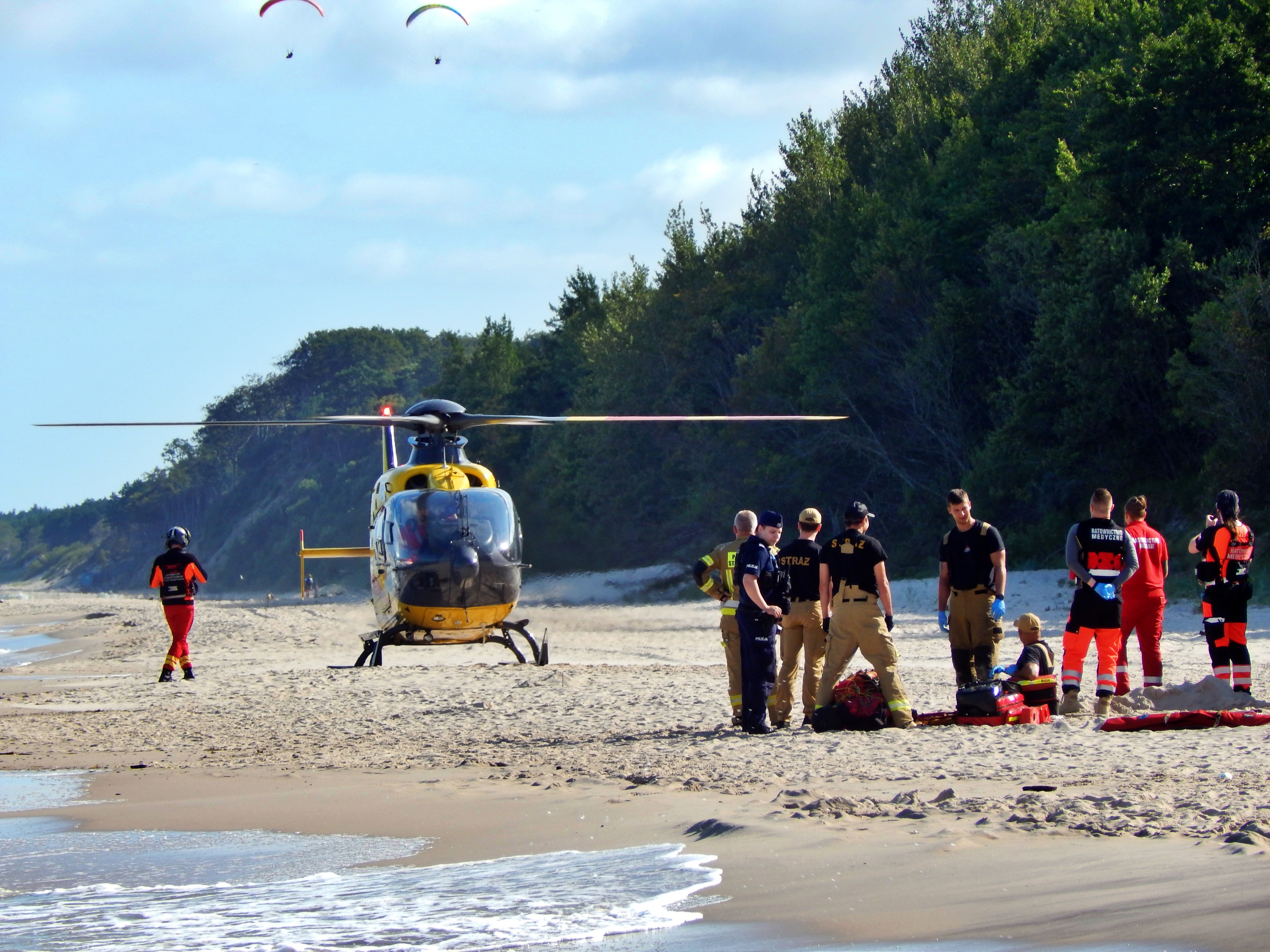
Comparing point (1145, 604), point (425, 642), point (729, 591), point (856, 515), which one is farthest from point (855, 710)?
point (425, 642)

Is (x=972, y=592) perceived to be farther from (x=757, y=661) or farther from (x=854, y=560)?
(x=757, y=661)

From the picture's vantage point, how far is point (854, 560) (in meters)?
9.74

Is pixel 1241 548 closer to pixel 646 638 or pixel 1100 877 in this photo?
pixel 1100 877

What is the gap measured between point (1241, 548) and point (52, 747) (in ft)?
32.3

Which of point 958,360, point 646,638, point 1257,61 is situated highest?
point 1257,61

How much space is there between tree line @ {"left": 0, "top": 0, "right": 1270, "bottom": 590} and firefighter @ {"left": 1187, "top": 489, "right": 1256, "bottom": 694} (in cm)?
1670

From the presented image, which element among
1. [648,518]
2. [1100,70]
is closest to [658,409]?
[648,518]

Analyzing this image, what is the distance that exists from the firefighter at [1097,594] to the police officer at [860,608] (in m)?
1.35

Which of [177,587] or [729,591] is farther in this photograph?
[177,587]

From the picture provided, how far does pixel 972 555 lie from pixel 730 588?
187 cm

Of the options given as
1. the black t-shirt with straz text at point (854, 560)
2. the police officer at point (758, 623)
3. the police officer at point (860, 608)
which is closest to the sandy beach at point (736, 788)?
the police officer at point (758, 623)

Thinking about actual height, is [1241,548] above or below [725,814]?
above

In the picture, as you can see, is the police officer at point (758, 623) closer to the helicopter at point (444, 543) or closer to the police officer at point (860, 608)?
the police officer at point (860, 608)

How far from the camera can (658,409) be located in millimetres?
51000
